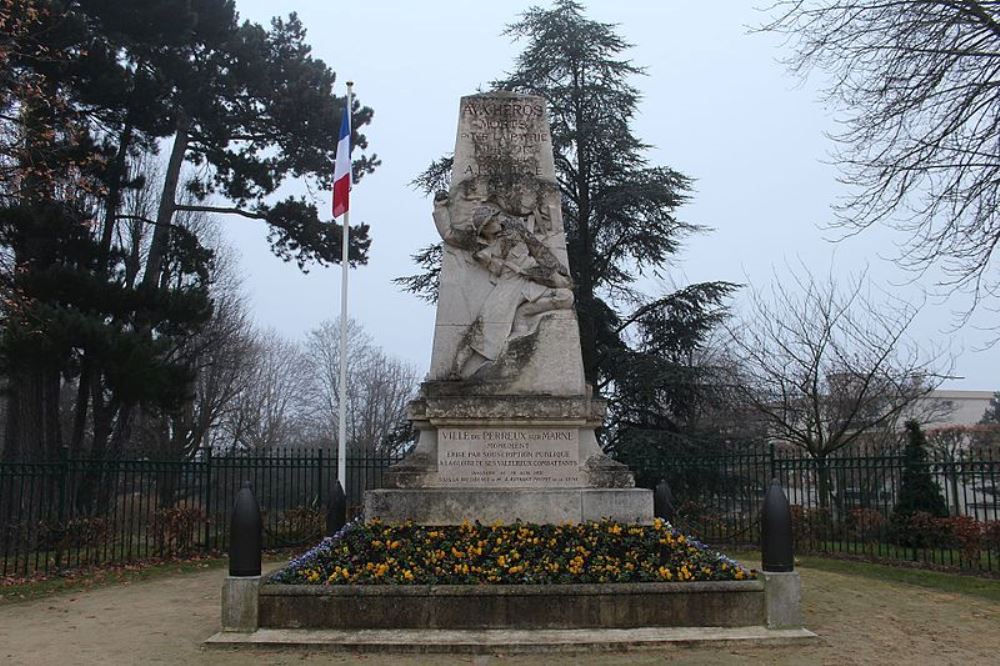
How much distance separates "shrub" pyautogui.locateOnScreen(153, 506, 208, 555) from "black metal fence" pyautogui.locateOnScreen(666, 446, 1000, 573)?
9.05 metres

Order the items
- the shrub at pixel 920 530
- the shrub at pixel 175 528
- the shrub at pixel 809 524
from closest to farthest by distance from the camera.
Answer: the shrub at pixel 920 530, the shrub at pixel 175 528, the shrub at pixel 809 524

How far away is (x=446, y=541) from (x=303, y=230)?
14995 mm

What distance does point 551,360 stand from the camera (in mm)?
9281

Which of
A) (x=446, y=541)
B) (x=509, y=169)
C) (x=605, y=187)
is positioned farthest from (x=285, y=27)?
(x=446, y=541)

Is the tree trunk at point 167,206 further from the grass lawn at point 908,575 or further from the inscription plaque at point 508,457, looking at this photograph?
the grass lawn at point 908,575

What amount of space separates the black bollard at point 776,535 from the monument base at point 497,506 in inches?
64.8

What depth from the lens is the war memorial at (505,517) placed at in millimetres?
6910

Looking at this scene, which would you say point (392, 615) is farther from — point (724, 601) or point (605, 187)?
point (605, 187)

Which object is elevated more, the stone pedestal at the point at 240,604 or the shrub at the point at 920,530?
the stone pedestal at the point at 240,604

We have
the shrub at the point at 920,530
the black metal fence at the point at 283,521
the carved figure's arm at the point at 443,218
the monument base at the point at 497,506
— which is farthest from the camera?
the shrub at the point at 920,530

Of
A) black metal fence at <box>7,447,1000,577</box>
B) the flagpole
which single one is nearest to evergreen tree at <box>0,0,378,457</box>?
black metal fence at <box>7,447,1000,577</box>

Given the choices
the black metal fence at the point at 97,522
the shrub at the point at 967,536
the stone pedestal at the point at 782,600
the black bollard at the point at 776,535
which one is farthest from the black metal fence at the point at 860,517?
the black metal fence at the point at 97,522

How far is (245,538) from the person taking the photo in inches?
278

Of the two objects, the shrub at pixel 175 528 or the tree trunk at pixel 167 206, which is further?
the tree trunk at pixel 167 206
